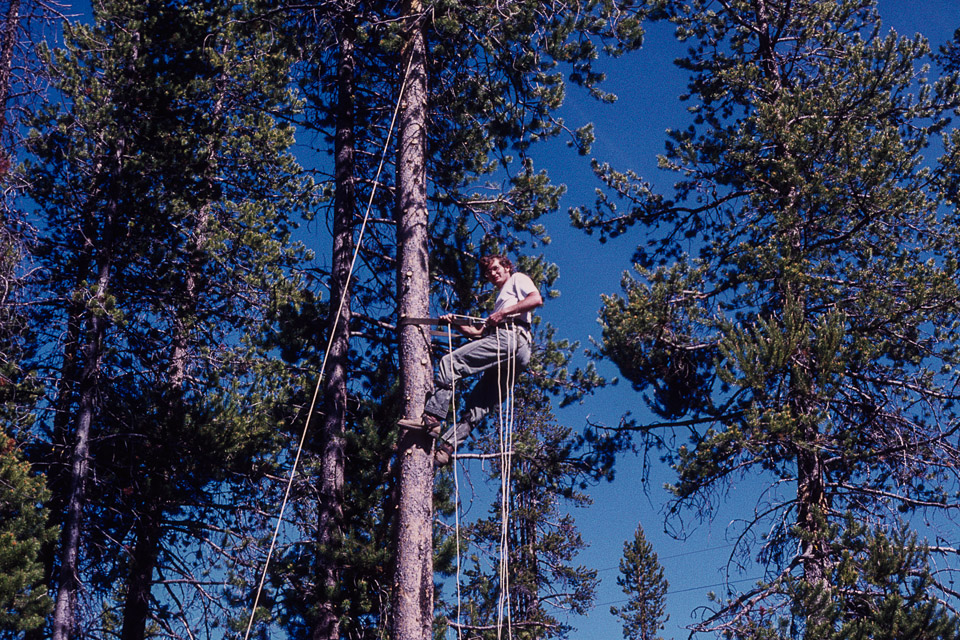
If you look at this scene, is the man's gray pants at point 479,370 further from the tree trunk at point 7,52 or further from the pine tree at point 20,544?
the tree trunk at point 7,52

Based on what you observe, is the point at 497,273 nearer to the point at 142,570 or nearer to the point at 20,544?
the point at 20,544

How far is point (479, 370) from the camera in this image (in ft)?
20.9

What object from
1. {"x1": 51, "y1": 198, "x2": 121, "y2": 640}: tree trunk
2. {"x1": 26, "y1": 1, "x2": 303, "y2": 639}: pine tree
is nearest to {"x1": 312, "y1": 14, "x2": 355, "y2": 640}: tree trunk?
{"x1": 26, "y1": 1, "x2": 303, "y2": 639}: pine tree

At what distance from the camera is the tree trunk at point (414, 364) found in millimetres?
5875

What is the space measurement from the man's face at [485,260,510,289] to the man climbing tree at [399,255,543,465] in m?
0.19

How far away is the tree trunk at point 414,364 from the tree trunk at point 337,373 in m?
1.15

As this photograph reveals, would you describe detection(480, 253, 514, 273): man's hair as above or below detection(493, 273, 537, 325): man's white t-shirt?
above

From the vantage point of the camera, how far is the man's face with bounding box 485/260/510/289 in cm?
686

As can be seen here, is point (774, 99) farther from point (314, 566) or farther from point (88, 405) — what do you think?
point (88, 405)

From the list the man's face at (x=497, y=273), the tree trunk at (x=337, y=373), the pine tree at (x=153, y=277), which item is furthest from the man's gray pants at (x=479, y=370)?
the pine tree at (x=153, y=277)

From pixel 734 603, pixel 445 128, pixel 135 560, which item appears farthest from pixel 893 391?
pixel 135 560

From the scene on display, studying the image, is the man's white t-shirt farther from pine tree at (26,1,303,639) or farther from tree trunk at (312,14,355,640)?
pine tree at (26,1,303,639)

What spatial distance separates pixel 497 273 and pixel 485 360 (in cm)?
88

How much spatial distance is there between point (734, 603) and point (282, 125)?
8569 mm
